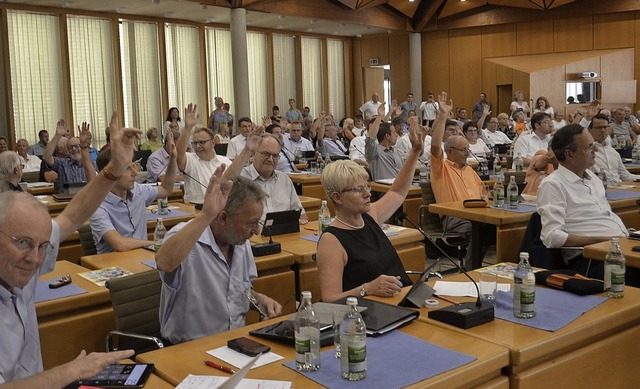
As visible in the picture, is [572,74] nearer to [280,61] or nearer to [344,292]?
[280,61]

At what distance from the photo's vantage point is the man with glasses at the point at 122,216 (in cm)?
432

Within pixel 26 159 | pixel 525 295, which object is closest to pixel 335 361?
pixel 525 295

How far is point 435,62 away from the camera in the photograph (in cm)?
2109

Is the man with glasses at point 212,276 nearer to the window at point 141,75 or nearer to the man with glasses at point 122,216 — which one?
the man with glasses at point 122,216

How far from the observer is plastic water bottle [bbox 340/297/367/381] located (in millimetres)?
2115

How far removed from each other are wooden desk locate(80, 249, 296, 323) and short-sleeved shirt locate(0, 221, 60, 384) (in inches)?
57.7

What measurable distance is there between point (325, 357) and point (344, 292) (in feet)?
2.63

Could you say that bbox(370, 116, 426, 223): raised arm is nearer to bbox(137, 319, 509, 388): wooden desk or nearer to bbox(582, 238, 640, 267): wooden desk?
bbox(582, 238, 640, 267): wooden desk

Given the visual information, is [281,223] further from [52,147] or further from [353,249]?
[52,147]

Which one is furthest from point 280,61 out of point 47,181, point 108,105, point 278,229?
point 278,229

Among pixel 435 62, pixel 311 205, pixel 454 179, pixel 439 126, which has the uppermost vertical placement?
pixel 435 62

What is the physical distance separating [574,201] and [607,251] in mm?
658

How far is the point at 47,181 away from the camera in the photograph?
8.72m

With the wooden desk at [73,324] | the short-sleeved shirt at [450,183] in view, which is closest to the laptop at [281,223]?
the wooden desk at [73,324]
